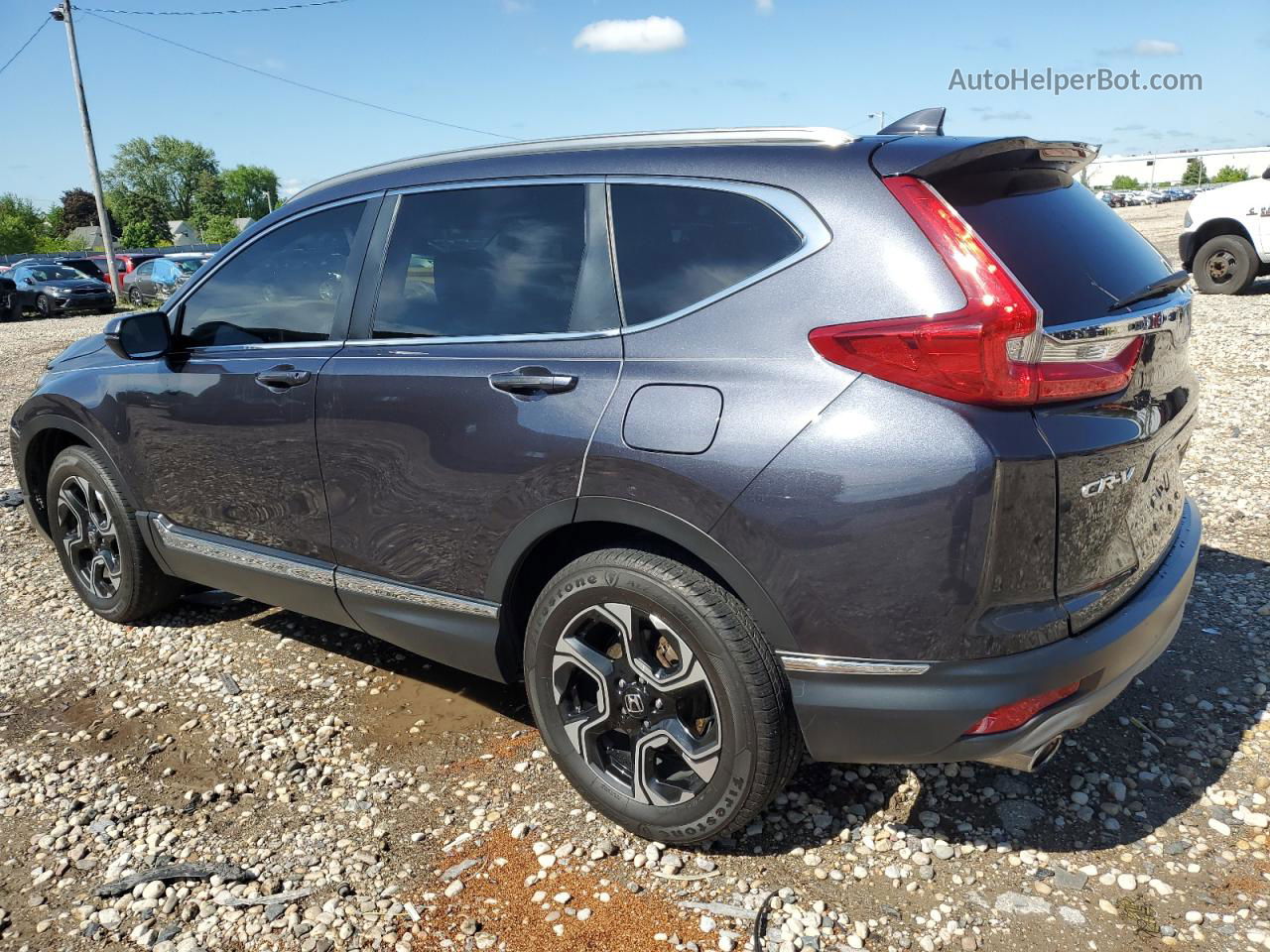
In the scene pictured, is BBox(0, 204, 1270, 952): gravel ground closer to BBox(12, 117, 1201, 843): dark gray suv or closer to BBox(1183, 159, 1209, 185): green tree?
BBox(12, 117, 1201, 843): dark gray suv

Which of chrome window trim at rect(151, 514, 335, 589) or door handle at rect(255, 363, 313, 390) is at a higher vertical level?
door handle at rect(255, 363, 313, 390)

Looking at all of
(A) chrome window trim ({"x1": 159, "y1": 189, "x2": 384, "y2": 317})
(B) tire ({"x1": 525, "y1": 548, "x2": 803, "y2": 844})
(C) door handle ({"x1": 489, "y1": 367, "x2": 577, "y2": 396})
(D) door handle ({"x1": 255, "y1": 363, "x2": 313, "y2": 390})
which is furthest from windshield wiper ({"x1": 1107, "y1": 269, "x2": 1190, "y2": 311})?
(D) door handle ({"x1": 255, "y1": 363, "x2": 313, "y2": 390})

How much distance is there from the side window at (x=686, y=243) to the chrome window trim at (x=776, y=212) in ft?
0.04

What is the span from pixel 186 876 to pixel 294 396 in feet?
5.09

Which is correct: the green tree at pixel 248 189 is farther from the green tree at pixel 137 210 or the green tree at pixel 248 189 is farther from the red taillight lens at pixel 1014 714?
the red taillight lens at pixel 1014 714

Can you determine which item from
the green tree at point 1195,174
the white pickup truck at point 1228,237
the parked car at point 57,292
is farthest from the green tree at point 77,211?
the green tree at point 1195,174

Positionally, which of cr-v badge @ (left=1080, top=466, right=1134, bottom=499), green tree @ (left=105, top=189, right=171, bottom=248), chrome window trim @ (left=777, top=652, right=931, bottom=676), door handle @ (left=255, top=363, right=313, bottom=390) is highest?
green tree @ (left=105, top=189, right=171, bottom=248)

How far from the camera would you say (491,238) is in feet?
9.82

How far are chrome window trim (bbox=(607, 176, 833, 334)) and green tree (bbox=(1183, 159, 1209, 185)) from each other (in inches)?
5515

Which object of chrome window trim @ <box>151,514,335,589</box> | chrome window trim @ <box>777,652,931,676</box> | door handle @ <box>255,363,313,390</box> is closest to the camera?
chrome window trim @ <box>777,652,931,676</box>

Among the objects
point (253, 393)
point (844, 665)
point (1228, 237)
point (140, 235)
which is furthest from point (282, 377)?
point (140, 235)

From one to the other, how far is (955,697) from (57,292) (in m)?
28.7

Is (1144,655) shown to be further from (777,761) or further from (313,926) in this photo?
(313,926)

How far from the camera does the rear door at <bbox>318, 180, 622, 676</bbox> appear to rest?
8.77 feet
